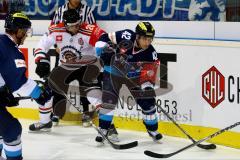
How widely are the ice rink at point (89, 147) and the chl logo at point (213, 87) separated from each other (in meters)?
0.35

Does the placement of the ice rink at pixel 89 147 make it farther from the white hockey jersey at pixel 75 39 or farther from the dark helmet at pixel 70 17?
the dark helmet at pixel 70 17

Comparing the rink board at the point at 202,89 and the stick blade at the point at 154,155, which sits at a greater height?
the rink board at the point at 202,89

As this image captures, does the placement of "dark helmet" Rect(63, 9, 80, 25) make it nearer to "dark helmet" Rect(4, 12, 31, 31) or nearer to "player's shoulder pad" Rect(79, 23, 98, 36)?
"player's shoulder pad" Rect(79, 23, 98, 36)

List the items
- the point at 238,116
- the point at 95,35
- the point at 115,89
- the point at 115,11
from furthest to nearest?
1. the point at 115,11
2. the point at 95,35
3. the point at 115,89
4. the point at 238,116

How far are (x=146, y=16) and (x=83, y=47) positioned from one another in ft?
1.93

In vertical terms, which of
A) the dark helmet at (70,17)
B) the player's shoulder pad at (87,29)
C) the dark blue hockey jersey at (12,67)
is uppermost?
the dark helmet at (70,17)

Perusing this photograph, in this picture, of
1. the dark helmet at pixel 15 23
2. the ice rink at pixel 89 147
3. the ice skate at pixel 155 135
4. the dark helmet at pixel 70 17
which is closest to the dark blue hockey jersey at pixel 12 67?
the dark helmet at pixel 15 23

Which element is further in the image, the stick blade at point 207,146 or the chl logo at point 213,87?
the chl logo at point 213,87

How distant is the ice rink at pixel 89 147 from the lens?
154 inches

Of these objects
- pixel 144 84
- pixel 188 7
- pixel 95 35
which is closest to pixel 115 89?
pixel 144 84

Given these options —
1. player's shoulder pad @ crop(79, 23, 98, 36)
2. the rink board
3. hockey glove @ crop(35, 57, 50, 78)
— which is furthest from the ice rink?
player's shoulder pad @ crop(79, 23, 98, 36)

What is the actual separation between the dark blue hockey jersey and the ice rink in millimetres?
905

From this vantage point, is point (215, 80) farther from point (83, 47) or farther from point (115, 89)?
point (83, 47)

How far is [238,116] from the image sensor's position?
405 centimetres
